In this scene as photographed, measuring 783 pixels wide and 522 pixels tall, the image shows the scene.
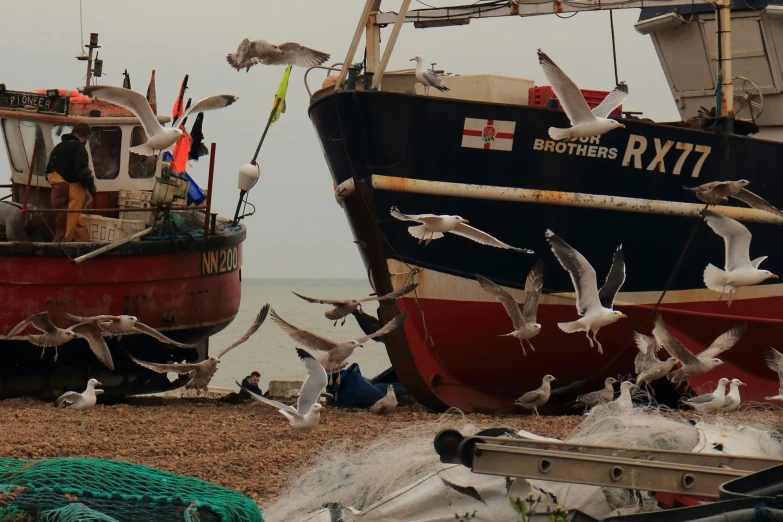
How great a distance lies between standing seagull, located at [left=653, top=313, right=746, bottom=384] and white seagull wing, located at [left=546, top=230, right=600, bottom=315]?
105 centimetres

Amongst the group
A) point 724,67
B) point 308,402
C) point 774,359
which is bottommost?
point 308,402

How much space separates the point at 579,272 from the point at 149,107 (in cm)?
480

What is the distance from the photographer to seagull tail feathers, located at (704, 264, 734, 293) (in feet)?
37.9

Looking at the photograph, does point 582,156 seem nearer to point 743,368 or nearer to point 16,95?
point 743,368

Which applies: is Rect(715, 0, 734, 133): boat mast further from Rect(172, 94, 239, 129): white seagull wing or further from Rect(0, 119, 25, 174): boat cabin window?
Rect(0, 119, 25, 174): boat cabin window

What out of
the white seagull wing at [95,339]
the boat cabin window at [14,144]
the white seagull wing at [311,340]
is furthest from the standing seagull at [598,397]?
the boat cabin window at [14,144]

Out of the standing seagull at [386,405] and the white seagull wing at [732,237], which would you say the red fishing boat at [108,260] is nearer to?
the standing seagull at [386,405]

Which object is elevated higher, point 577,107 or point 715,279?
point 577,107

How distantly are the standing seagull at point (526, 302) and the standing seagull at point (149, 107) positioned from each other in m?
3.74

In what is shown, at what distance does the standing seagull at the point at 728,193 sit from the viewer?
36.0ft

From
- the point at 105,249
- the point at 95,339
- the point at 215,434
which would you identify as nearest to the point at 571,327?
the point at 215,434

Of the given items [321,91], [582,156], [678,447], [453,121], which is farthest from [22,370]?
[678,447]

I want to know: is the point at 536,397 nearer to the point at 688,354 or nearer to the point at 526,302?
the point at 526,302

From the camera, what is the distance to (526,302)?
38.9ft
